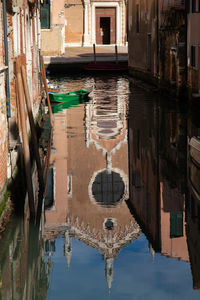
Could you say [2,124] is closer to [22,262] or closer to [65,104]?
[22,262]

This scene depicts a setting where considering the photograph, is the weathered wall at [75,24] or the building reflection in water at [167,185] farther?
the weathered wall at [75,24]

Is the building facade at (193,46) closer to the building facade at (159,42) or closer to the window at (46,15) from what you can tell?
the building facade at (159,42)

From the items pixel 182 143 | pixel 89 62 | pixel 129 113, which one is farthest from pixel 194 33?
pixel 89 62

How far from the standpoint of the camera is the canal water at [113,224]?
6.81m

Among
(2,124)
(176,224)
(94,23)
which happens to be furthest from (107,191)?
(94,23)

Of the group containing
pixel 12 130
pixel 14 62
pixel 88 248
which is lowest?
pixel 88 248

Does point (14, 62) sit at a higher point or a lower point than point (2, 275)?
higher

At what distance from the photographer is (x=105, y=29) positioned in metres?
54.7

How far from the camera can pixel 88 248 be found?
26.8 feet

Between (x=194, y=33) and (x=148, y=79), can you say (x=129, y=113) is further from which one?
(x=148, y=79)

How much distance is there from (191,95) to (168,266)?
15.9 meters

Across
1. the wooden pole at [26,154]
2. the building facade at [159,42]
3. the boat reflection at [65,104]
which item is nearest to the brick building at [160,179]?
the wooden pole at [26,154]

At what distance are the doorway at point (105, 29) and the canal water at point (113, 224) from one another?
125 ft

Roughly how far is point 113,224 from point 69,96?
15.4 m
